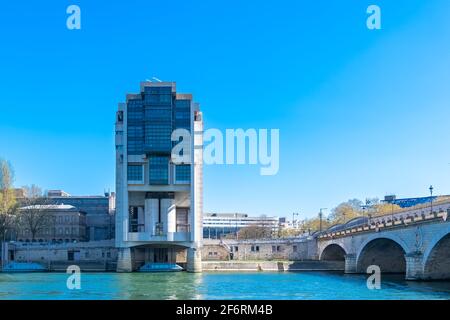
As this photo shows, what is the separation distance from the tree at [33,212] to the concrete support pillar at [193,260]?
90.1 feet

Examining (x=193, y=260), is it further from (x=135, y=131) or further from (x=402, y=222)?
(x=402, y=222)

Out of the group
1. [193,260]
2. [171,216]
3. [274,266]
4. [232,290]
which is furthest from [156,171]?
[232,290]

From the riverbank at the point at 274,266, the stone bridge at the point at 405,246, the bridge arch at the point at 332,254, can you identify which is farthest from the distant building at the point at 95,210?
the stone bridge at the point at 405,246

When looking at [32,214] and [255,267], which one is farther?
[32,214]

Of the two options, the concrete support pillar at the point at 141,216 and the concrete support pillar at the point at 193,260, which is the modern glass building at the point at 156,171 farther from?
the concrete support pillar at the point at 141,216

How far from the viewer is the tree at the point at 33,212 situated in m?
89.2

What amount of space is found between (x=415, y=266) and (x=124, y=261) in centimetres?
3957

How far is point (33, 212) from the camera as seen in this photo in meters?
89.2

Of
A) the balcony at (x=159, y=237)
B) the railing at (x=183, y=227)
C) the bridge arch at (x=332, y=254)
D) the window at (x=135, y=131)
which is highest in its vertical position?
the window at (x=135, y=131)

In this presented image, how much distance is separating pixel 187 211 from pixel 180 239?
6009 mm

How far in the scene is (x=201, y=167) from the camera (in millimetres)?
78000
